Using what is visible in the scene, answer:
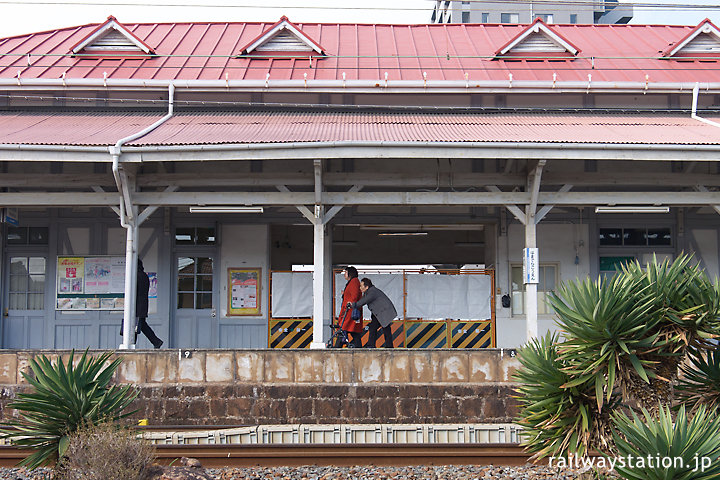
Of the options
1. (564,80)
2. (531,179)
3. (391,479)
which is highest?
(564,80)

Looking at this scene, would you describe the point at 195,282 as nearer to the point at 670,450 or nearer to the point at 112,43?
the point at 112,43

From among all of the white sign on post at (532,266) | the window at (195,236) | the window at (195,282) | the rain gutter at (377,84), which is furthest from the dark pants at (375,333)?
the rain gutter at (377,84)

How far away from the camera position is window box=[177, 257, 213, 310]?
49.7 feet

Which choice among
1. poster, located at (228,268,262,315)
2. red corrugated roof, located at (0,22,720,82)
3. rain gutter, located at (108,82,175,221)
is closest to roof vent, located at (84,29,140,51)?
red corrugated roof, located at (0,22,720,82)

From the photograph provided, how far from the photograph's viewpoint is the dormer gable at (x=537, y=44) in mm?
16797

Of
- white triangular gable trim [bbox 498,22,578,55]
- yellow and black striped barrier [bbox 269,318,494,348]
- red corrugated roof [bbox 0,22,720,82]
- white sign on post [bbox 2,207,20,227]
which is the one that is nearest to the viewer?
white sign on post [bbox 2,207,20,227]

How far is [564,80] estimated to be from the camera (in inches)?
608

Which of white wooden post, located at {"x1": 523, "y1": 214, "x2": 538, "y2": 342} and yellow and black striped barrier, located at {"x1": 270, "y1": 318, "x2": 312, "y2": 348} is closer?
white wooden post, located at {"x1": 523, "y1": 214, "x2": 538, "y2": 342}

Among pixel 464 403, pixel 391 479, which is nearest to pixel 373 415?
pixel 464 403

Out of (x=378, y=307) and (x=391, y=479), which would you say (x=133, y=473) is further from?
(x=378, y=307)

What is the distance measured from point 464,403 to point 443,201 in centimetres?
357

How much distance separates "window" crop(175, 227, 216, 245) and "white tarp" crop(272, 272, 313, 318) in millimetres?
1567

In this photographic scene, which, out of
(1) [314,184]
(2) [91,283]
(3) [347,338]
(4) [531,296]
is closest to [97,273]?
(2) [91,283]

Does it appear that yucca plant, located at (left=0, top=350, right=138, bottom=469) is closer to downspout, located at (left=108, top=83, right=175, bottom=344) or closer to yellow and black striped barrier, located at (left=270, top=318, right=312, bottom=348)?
downspout, located at (left=108, top=83, right=175, bottom=344)
